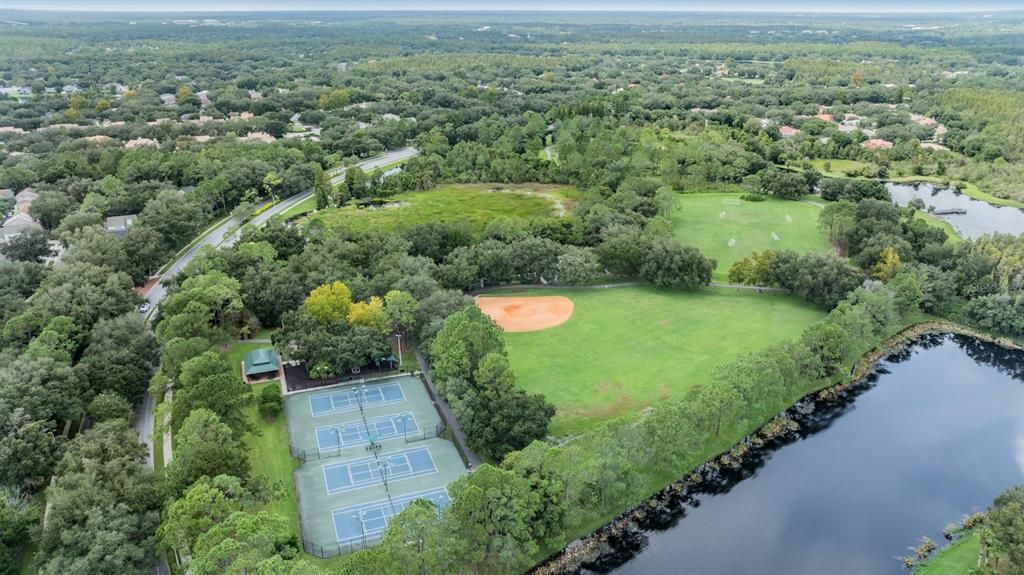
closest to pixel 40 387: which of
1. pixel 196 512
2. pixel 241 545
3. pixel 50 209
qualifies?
pixel 196 512

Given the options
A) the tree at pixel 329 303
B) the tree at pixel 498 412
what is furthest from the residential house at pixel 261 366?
the tree at pixel 498 412

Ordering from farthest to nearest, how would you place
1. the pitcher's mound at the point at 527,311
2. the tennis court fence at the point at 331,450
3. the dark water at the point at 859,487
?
the pitcher's mound at the point at 527,311
the tennis court fence at the point at 331,450
the dark water at the point at 859,487

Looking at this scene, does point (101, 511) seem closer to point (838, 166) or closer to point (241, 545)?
point (241, 545)

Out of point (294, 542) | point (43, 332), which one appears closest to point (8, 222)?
point (43, 332)

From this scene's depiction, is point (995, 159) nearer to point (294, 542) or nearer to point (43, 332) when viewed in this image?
point (294, 542)

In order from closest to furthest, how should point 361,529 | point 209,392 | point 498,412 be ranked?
point 361,529 < point 498,412 < point 209,392

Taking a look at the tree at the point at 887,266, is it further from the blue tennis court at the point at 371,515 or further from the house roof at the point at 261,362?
the house roof at the point at 261,362
